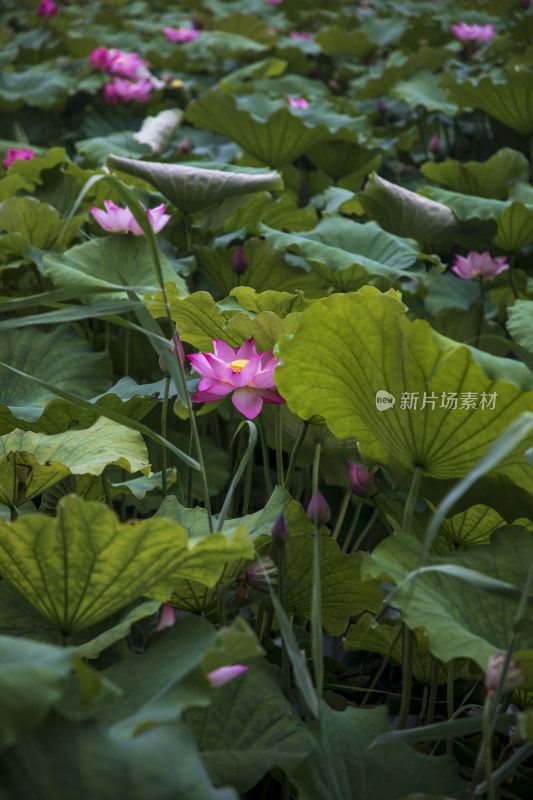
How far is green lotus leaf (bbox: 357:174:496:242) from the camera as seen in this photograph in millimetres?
1347

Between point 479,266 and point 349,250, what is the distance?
9.2 inches

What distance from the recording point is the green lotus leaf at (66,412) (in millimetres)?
943

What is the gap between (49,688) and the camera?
450 millimetres

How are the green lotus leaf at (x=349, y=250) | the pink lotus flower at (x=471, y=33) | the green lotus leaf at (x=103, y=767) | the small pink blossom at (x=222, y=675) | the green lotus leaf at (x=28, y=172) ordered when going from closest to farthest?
1. the green lotus leaf at (x=103, y=767)
2. the small pink blossom at (x=222, y=675)
3. the green lotus leaf at (x=349, y=250)
4. the green lotus leaf at (x=28, y=172)
5. the pink lotus flower at (x=471, y=33)

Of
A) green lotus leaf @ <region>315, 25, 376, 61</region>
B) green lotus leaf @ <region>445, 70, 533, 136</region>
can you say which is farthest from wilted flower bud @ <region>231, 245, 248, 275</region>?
green lotus leaf @ <region>315, 25, 376, 61</region>

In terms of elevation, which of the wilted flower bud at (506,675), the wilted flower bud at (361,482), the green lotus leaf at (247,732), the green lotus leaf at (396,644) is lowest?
the green lotus leaf at (396,644)

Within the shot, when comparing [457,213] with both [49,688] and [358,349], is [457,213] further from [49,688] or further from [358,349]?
[49,688]

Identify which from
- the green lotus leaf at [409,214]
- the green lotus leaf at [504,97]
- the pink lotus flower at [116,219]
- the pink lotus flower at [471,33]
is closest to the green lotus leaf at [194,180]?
the pink lotus flower at [116,219]

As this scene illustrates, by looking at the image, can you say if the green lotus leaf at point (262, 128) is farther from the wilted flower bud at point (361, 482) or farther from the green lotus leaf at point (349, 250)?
the wilted flower bud at point (361, 482)

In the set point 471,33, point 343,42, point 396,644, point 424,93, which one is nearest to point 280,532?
point 396,644

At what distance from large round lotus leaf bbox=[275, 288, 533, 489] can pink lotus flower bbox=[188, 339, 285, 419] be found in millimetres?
51

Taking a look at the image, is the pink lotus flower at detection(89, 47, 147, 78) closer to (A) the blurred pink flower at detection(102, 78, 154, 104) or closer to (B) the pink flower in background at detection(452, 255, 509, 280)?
(A) the blurred pink flower at detection(102, 78, 154, 104)

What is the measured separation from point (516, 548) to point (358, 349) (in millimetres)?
251

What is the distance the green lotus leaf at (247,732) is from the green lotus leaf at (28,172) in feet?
3.90
